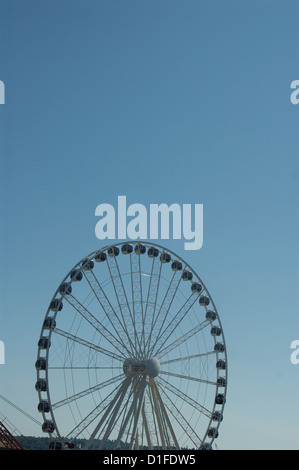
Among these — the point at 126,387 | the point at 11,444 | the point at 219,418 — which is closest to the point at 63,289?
the point at 126,387

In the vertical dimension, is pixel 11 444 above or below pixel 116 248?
below

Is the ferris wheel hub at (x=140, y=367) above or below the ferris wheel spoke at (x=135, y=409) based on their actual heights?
above

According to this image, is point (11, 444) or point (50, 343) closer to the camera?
point (50, 343)

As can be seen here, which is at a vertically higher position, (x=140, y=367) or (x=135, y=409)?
(x=140, y=367)

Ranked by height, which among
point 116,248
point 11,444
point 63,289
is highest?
point 116,248

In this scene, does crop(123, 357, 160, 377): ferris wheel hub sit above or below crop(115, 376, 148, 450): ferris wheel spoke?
above
